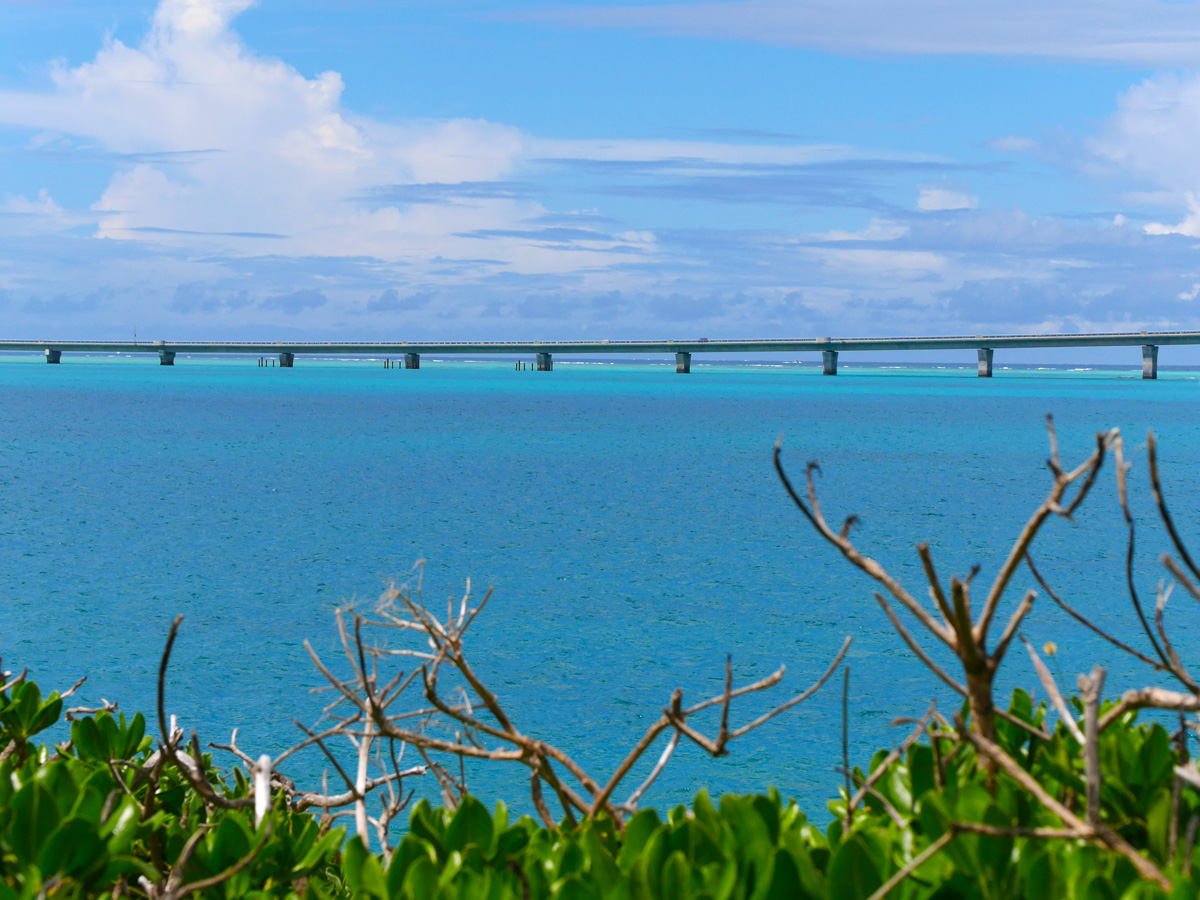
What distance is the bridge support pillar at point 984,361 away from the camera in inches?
6855

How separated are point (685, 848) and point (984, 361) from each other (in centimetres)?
18306

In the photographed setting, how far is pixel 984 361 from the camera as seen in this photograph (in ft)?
578

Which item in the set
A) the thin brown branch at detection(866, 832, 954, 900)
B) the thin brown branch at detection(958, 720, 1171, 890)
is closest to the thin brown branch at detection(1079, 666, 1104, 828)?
the thin brown branch at detection(958, 720, 1171, 890)

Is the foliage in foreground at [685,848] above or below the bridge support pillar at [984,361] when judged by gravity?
below

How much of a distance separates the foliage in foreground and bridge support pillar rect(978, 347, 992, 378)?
177008 mm

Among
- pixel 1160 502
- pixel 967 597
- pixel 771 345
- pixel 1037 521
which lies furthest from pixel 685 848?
pixel 771 345

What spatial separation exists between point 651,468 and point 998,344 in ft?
442

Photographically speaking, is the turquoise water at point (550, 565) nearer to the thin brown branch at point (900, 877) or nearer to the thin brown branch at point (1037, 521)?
the thin brown branch at point (1037, 521)

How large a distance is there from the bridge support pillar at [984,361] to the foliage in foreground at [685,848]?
177008 millimetres

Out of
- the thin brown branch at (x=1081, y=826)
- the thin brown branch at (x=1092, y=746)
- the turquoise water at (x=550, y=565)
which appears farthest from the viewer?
the turquoise water at (x=550, y=565)

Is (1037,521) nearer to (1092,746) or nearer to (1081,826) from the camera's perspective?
(1092,746)

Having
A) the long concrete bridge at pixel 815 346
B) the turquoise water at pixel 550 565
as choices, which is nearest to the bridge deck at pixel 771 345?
the long concrete bridge at pixel 815 346

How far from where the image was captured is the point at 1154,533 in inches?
970

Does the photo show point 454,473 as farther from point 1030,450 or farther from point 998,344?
point 998,344
